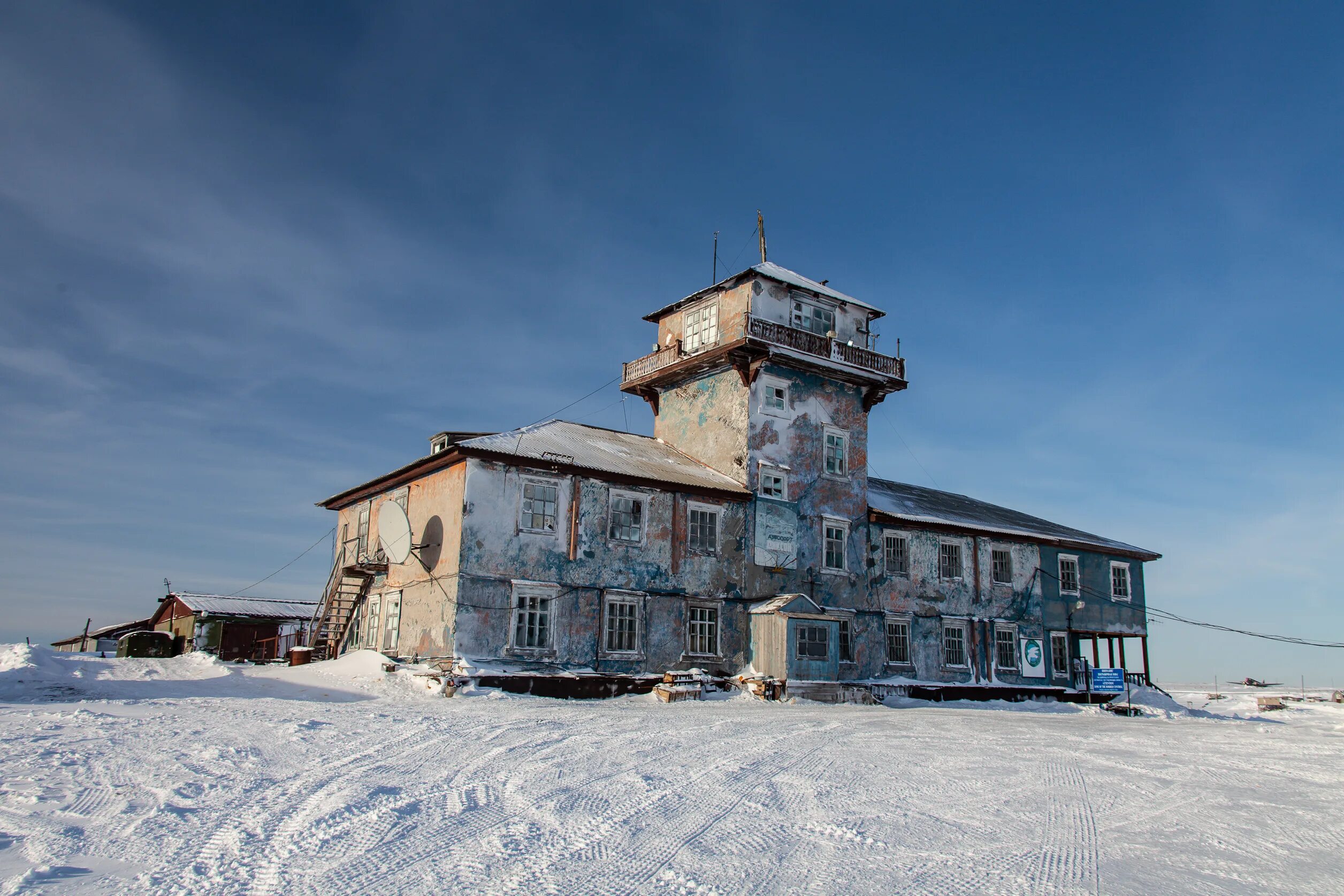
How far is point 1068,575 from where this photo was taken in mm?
36156

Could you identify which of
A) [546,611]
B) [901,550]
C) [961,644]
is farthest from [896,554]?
[546,611]

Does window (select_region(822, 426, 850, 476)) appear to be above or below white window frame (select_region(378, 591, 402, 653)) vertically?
above

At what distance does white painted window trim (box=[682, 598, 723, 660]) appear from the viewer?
26.1 m

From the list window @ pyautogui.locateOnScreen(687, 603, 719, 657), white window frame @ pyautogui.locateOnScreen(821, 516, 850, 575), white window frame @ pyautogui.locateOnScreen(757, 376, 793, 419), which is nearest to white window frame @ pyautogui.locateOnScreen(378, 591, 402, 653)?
Result: window @ pyautogui.locateOnScreen(687, 603, 719, 657)

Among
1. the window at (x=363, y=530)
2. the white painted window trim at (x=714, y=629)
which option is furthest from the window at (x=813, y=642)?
the window at (x=363, y=530)

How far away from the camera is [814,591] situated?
29.2 metres

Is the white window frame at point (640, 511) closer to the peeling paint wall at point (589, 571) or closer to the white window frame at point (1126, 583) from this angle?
the peeling paint wall at point (589, 571)

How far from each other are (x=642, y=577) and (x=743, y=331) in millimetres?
8183

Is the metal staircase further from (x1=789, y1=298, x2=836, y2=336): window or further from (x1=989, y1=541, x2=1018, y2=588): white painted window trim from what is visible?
(x1=989, y1=541, x2=1018, y2=588): white painted window trim

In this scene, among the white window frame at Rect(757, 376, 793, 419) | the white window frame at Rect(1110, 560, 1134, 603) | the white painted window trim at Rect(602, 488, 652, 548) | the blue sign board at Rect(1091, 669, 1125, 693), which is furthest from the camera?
the white window frame at Rect(1110, 560, 1134, 603)

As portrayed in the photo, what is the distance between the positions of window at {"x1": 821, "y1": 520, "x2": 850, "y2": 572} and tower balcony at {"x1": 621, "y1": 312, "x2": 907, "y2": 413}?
435 cm

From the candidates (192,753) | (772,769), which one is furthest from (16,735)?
(772,769)

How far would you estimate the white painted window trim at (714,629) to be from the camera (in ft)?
85.7

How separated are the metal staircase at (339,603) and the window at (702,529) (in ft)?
28.4
